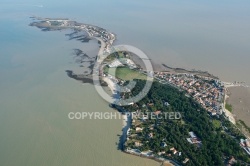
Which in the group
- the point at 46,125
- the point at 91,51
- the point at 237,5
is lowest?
the point at 46,125

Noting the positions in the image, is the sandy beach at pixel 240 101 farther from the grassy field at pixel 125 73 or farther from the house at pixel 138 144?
the house at pixel 138 144

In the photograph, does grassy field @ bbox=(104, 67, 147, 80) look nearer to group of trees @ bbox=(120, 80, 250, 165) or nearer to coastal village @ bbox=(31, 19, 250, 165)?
coastal village @ bbox=(31, 19, 250, 165)

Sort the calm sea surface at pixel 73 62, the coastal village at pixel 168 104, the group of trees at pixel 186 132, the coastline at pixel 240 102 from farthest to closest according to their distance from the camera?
the coastline at pixel 240 102 → the calm sea surface at pixel 73 62 → the coastal village at pixel 168 104 → the group of trees at pixel 186 132

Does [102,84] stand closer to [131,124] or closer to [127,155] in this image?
[131,124]

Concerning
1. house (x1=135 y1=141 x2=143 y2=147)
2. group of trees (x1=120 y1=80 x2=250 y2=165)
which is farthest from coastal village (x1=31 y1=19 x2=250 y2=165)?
group of trees (x1=120 y1=80 x2=250 y2=165)

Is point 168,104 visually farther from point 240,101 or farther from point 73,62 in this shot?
point 73,62

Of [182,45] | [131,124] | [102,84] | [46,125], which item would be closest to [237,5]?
[182,45]

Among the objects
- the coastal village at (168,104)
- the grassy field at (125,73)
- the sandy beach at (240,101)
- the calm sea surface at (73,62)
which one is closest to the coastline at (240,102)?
the sandy beach at (240,101)
